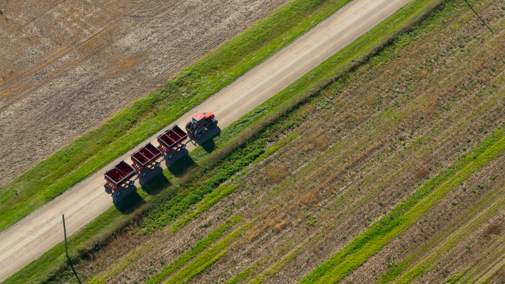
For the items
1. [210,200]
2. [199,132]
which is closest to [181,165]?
[199,132]

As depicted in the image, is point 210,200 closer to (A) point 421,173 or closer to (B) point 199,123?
(B) point 199,123

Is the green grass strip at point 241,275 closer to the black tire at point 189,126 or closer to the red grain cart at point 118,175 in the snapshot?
the red grain cart at point 118,175

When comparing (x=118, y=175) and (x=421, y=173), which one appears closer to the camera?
(x=118, y=175)

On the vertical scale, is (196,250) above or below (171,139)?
below

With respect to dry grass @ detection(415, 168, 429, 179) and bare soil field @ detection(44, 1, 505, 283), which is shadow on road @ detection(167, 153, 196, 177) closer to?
bare soil field @ detection(44, 1, 505, 283)

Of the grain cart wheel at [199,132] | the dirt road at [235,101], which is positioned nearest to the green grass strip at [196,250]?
the dirt road at [235,101]

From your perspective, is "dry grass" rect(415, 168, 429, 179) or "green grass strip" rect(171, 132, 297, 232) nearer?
"green grass strip" rect(171, 132, 297, 232)

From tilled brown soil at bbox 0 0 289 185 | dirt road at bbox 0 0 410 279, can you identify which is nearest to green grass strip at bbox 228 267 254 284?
dirt road at bbox 0 0 410 279
